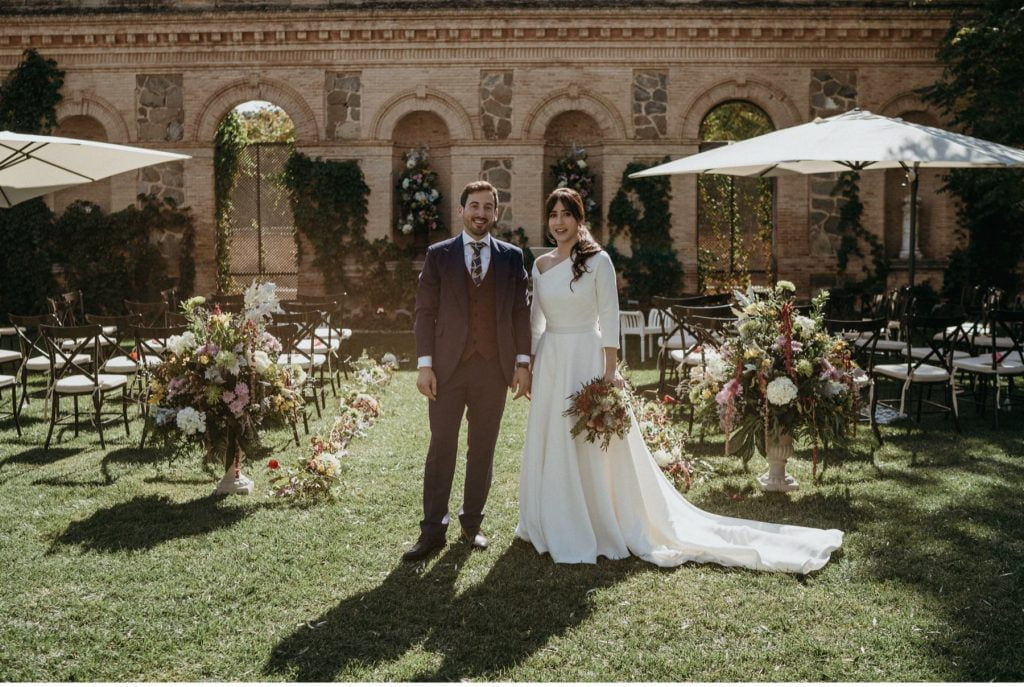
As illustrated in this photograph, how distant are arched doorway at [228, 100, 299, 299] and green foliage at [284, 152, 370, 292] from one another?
65 centimetres

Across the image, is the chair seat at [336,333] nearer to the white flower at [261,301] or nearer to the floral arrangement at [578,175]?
the white flower at [261,301]

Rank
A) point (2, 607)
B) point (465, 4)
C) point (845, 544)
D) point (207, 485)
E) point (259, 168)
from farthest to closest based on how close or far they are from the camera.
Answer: point (259, 168), point (465, 4), point (207, 485), point (845, 544), point (2, 607)

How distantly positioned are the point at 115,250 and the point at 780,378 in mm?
15607

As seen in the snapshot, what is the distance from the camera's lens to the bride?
533cm

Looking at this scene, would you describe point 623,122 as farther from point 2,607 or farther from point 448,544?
point 2,607

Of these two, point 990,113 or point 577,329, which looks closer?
point 577,329

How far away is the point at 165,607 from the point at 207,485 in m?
2.61

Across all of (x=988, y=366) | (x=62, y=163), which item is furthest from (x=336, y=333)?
(x=988, y=366)

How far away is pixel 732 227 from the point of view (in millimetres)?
19609

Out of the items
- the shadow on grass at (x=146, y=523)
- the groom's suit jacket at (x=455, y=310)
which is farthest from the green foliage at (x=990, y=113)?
the shadow on grass at (x=146, y=523)

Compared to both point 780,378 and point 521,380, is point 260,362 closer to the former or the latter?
point 521,380

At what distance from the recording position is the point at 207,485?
7191 mm

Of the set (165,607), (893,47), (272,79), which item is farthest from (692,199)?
(165,607)

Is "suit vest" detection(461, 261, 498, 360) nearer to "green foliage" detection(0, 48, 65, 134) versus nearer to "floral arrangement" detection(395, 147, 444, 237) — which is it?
"floral arrangement" detection(395, 147, 444, 237)
